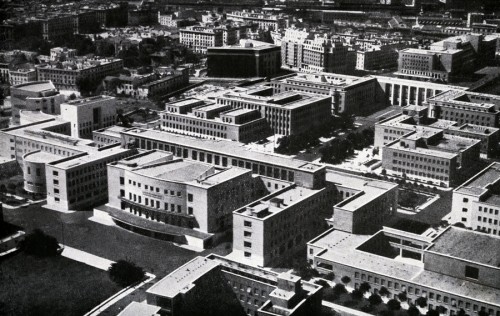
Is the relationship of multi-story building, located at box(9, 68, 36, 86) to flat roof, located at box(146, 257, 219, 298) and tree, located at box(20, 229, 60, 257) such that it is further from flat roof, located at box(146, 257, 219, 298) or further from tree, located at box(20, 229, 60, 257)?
flat roof, located at box(146, 257, 219, 298)

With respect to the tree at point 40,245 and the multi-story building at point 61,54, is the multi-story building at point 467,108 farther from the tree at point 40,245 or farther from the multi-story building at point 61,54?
the multi-story building at point 61,54

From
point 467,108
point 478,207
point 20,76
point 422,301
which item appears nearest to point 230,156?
point 478,207

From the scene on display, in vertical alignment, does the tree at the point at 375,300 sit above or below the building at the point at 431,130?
below

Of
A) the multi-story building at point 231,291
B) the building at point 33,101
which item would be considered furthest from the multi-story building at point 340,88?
the multi-story building at point 231,291

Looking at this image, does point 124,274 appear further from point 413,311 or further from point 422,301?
point 422,301

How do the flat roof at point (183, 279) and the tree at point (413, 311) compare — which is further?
the tree at point (413, 311)

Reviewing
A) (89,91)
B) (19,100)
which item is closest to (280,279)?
(19,100)

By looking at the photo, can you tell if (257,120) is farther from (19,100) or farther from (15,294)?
(15,294)
